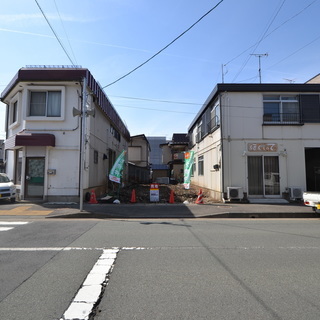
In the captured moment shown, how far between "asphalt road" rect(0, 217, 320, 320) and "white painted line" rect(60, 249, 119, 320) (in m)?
0.03

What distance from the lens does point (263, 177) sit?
13.7 metres

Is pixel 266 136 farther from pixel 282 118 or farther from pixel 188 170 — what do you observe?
pixel 188 170

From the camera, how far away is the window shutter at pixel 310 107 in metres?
14.0

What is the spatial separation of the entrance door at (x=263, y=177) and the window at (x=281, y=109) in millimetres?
2229

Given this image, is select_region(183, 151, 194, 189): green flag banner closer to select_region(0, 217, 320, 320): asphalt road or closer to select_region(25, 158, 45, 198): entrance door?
select_region(0, 217, 320, 320): asphalt road

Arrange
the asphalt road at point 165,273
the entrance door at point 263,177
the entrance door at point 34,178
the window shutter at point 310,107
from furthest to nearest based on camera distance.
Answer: the window shutter at point 310,107 < the entrance door at point 263,177 < the entrance door at point 34,178 < the asphalt road at point 165,273

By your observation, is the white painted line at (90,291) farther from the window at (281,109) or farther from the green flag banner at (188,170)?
the window at (281,109)

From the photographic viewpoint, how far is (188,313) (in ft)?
9.64

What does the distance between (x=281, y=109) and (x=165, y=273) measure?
1285cm

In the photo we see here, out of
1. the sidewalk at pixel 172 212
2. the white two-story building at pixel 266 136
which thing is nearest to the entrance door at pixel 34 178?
the sidewalk at pixel 172 212

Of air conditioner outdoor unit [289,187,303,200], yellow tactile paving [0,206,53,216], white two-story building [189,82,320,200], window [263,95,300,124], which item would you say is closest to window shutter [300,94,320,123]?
white two-story building [189,82,320,200]

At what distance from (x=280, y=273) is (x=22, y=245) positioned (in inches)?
215

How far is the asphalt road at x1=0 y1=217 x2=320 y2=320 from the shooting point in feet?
9.97

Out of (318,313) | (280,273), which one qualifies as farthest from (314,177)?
(318,313)
